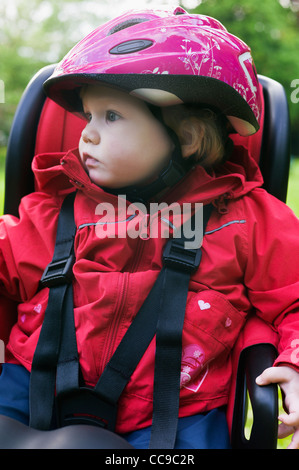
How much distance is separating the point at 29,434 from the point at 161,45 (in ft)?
3.03

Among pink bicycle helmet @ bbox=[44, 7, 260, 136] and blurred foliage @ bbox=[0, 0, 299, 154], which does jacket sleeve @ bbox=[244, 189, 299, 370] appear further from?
blurred foliage @ bbox=[0, 0, 299, 154]

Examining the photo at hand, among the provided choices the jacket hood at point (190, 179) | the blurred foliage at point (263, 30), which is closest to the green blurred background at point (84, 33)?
the blurred foliage at point (263, 30)

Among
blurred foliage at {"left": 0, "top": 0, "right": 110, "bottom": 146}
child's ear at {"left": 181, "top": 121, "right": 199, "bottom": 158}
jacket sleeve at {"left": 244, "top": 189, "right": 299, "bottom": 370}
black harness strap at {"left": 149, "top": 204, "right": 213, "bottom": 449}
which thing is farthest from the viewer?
blurred foliage at {"left": 0, "top": 0, "right": 110, "bottom": 146}

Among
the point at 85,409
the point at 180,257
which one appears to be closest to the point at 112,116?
the point at 180,257

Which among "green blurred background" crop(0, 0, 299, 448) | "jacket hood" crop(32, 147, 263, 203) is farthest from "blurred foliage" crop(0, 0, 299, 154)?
"jacket hood" crop(32, 147, 263, 203)

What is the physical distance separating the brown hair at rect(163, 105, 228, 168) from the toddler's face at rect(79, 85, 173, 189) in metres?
0.04

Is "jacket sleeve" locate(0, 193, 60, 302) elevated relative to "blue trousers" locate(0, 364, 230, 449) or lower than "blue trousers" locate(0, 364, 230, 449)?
elevated

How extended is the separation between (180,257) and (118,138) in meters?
0.33

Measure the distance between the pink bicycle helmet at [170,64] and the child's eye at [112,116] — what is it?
0.09 meters

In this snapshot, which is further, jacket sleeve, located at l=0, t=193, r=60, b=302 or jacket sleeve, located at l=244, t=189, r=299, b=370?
jacket sleeve, located at l=0, t=193, r=60, b=302

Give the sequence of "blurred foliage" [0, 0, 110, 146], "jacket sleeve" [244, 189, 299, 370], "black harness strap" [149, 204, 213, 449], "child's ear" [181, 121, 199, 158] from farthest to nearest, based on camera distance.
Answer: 1. "blurred foliage" [0, 0, 110, 146]
2. "child's ear" [181, 121, 199, 158]
3. "jacket sleeve" [244, 189, 299, 370]
4. "black harness strap" [149, 204, 213, 449]

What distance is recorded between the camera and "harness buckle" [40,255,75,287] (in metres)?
1.28

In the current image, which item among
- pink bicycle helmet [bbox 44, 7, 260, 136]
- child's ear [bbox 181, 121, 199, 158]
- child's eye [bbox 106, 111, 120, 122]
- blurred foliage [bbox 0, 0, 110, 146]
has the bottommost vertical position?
blurred foliage [bbox 0, 0, 110, 146]

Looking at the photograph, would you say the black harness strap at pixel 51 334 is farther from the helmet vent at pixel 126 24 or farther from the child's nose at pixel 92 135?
the helmet vent at pixel 126 24
